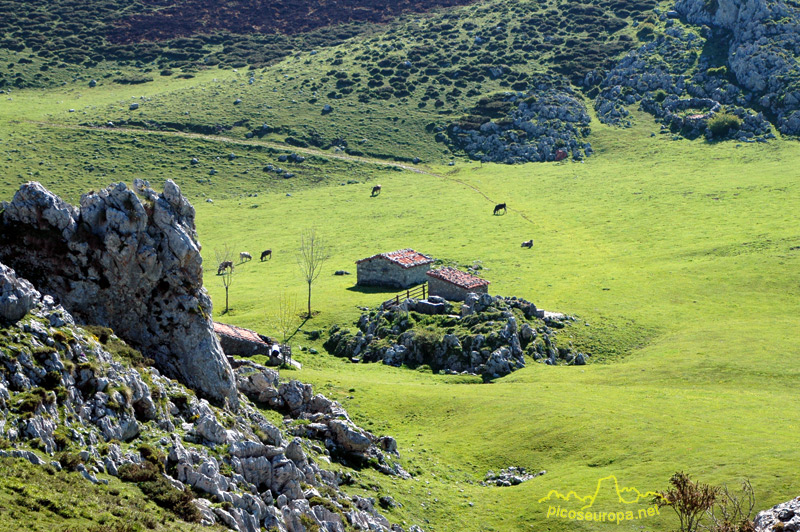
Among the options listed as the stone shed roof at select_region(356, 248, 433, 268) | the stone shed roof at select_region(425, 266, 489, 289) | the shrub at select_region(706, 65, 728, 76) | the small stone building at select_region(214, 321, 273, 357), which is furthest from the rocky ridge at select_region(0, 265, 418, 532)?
the shrub at select_region(706, 65, 728, 76)

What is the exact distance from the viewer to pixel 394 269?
76438 mm

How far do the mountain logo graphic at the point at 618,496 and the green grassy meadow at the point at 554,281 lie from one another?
487mm

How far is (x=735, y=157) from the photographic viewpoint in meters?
127

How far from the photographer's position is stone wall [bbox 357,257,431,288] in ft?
250

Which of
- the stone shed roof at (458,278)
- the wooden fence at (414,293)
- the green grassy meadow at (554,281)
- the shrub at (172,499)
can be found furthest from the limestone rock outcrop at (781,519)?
the wooden fence at (414,293)

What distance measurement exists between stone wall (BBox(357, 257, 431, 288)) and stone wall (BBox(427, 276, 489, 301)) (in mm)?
3593

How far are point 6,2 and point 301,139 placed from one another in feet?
309

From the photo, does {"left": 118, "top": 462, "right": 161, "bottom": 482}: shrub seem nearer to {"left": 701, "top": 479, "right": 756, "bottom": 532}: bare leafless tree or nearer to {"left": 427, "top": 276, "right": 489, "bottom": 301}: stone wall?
{"left": 701, "top": 479, "right": 756, "bottom": 532}: bare leafless tree

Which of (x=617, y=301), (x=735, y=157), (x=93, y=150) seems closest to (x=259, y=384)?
(x=617, y=301)

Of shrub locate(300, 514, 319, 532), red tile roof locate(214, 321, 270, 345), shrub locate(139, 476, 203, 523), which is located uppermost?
shrub locate(139, 476, 203, 523)

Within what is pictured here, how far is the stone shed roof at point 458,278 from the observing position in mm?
70562

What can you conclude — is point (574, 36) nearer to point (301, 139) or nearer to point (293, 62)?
point (293, 62)

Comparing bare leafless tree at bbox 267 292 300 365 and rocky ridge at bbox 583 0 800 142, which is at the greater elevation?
Answer: rocky ridge at bbox 583 0 800 142

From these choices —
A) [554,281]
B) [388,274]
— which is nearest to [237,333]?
[388,274]
